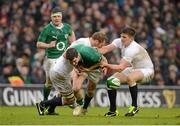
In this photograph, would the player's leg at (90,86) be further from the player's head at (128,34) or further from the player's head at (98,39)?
the player's head at (128,34)

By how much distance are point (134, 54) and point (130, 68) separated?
65 cm

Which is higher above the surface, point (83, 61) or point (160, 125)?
point (83, 61)

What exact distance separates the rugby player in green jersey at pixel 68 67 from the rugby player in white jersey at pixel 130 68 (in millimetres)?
780

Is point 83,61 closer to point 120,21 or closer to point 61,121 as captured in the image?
point 61,121

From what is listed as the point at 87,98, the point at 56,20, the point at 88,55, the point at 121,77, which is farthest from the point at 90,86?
the point at 56,20

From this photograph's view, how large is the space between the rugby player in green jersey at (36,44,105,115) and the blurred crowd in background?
771 cm

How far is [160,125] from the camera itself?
14.3 meters

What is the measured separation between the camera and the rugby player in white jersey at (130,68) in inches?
664

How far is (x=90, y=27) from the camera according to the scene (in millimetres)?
27031

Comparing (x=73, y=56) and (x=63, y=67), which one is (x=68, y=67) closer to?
(x=63, y=67)

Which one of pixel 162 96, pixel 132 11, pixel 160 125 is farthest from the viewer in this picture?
pixel 132 11

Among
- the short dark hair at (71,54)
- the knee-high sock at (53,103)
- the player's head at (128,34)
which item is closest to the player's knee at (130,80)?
the player's head at (128,34)

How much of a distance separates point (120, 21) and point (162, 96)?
14.9 feet

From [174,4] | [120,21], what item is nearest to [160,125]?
[120,21]
